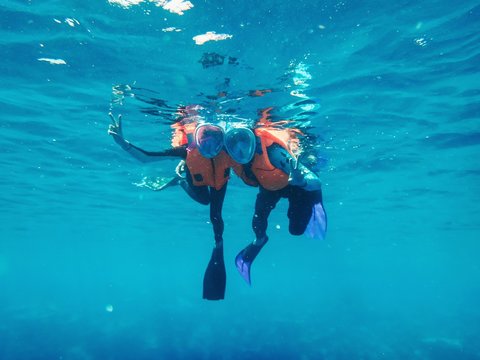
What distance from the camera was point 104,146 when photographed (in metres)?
17.4

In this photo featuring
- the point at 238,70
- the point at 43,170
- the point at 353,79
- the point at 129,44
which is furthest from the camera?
the point at 43,170

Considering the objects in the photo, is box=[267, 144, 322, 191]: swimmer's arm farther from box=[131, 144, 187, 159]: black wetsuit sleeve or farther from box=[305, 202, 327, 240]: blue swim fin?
box=[131, 144, 187, 159]: black wetsuit sleeve

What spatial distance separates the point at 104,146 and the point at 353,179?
1624 centimetres

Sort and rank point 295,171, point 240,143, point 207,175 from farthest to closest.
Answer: point 207,175
point 240,143
point 295,171

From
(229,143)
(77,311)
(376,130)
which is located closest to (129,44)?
(229,143)

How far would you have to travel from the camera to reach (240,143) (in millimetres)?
6387

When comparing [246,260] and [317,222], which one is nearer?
[317,222]

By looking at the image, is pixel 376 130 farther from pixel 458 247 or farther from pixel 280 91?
pixel 458 247

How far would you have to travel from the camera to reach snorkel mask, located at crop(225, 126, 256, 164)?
6.33 metres

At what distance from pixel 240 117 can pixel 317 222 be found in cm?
706

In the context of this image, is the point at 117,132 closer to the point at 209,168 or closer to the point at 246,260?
the point at 209,168

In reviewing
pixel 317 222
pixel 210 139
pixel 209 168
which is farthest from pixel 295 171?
pixel 209 168

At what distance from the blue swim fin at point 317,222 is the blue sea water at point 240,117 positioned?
15.2 feet

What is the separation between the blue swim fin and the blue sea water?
15.2 ft
